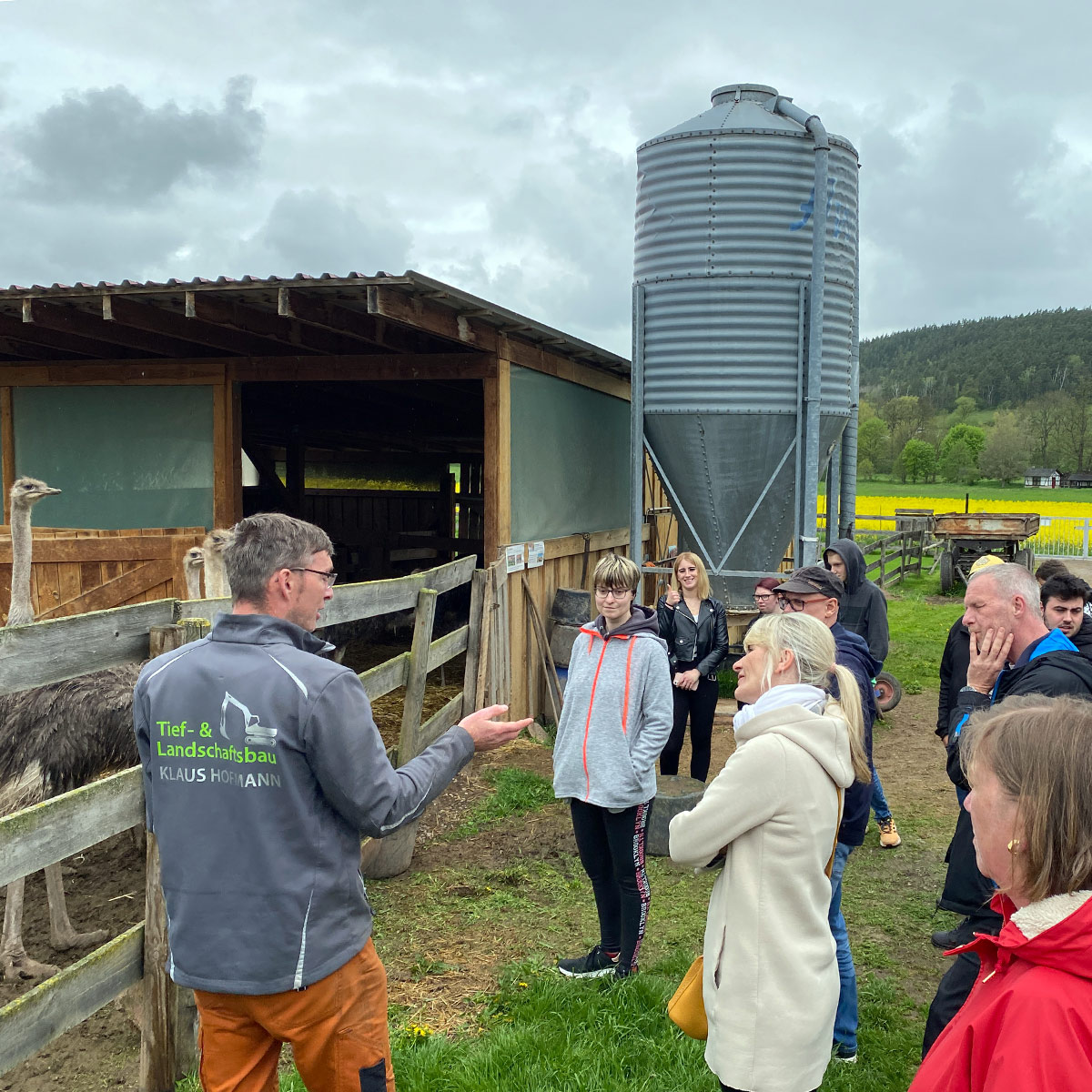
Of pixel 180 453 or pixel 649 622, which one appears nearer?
pixel 649 622

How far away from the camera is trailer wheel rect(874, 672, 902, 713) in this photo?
9250 millimetres

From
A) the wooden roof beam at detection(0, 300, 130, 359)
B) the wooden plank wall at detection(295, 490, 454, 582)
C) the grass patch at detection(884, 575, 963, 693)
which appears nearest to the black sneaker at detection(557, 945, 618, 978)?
the grass patch at detection(884, 575, 963, 693)

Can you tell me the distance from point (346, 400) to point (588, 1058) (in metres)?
9.55

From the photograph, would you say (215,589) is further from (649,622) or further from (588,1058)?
(588,1058)

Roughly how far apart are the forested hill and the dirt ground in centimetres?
10781

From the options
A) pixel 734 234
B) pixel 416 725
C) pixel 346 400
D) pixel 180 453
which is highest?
pixel 734 234

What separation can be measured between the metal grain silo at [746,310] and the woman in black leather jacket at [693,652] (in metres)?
2.49

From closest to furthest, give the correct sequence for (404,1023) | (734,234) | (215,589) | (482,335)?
1. (404,1023)
2. (215,589)
3. (482,335)
4. (734,234)

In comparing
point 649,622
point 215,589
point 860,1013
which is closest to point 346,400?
point 215,589

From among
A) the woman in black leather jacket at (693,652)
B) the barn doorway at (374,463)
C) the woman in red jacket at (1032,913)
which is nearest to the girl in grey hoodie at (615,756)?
the woman in black leather jacket at (693,652)

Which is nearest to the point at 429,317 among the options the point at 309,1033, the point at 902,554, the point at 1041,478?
the point at 309,1033

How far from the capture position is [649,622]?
4242 mm

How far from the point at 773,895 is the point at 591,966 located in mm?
1862

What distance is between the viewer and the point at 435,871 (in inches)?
214
